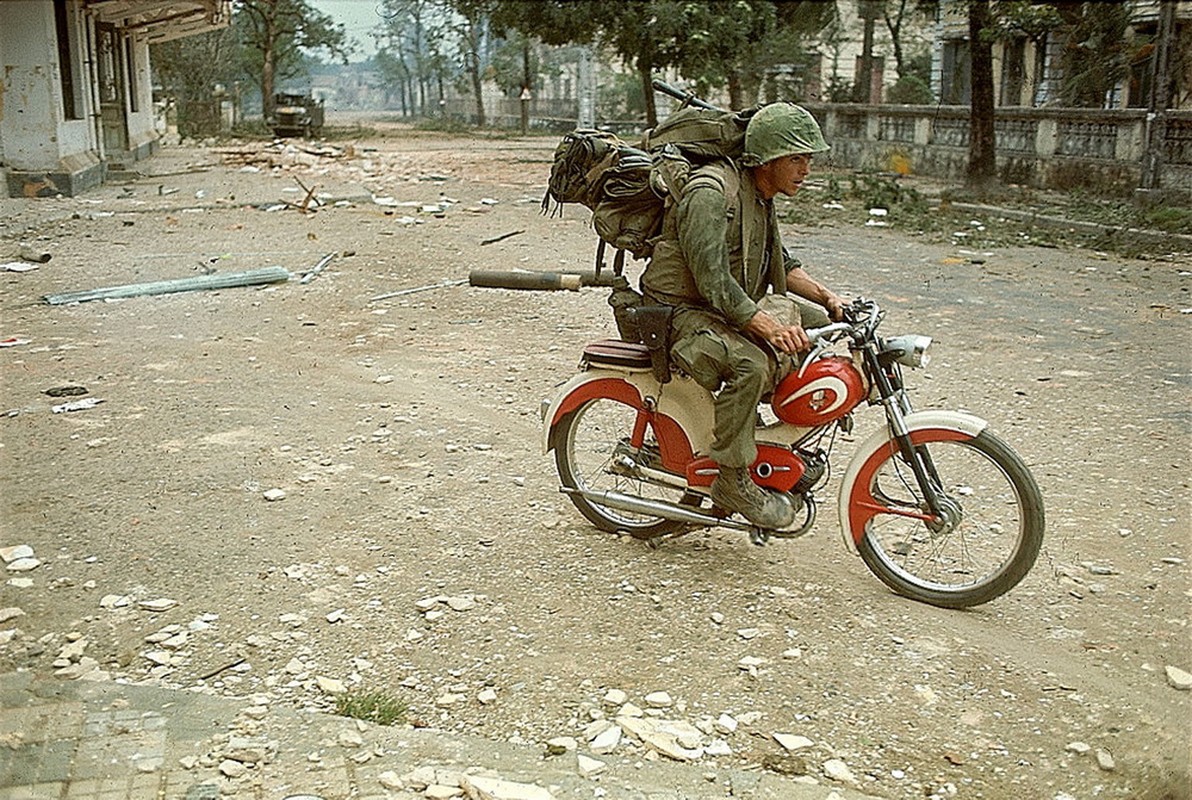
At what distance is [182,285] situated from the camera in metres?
9.44

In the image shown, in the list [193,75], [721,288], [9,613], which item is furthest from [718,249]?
[193,75]

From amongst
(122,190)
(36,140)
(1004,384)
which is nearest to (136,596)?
(1004,384)

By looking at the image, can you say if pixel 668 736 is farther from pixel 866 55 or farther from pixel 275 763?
pixel 866 55

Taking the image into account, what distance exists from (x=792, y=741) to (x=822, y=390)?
122cm

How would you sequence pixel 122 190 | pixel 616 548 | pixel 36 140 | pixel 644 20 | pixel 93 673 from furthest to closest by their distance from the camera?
pixel 644 20 < pixel 122 190 < pixel 36 140 < pixel 616 548 < pixel 93 673

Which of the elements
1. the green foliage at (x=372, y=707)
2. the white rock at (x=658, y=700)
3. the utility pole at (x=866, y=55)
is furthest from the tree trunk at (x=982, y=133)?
the green foliage at (x=372, y=707)

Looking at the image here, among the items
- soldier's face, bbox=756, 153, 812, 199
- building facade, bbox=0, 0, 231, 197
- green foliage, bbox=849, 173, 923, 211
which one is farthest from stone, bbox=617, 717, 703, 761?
building facade, bbox=0, 0, 231, 197

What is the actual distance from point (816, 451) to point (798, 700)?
109cm

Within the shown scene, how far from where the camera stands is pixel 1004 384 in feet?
22.5

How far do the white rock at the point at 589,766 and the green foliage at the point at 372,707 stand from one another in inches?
21.3

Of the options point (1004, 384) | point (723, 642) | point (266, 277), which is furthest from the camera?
point (266, 277)

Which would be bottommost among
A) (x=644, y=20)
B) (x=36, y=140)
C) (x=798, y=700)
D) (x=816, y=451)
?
(x=798, y=700)

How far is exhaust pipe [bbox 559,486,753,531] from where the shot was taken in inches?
167

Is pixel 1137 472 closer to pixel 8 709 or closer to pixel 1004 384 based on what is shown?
pixel 1004 384
